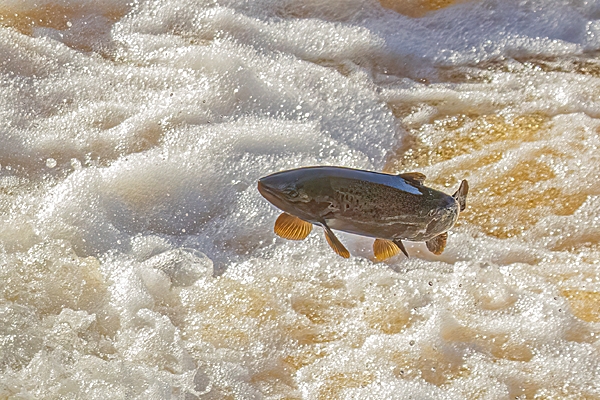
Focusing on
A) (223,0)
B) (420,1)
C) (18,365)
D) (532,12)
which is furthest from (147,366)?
(532,12)

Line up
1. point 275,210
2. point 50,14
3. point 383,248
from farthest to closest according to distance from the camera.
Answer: point 50,14
point 275,210
point 383,248

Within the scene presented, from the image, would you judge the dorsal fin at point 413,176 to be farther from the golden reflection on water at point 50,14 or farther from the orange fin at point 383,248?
the golden reflection on water at point 50,14

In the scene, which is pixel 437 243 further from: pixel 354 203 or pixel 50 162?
pixel 50 162

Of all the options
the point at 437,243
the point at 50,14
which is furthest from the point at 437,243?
the point at 50,14

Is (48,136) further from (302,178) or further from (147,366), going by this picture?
(302,178)

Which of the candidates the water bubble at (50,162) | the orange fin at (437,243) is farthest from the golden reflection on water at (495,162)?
the water bubble at (50,162)

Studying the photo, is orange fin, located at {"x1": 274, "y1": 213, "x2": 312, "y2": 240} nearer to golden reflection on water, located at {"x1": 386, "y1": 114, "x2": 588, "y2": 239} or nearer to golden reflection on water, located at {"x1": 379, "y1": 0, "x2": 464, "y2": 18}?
golden reflection on water, located at {"x1": 386, "y1": 114, "x2": 588, "y2": 239}

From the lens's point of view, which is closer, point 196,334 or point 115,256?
point 196,334
